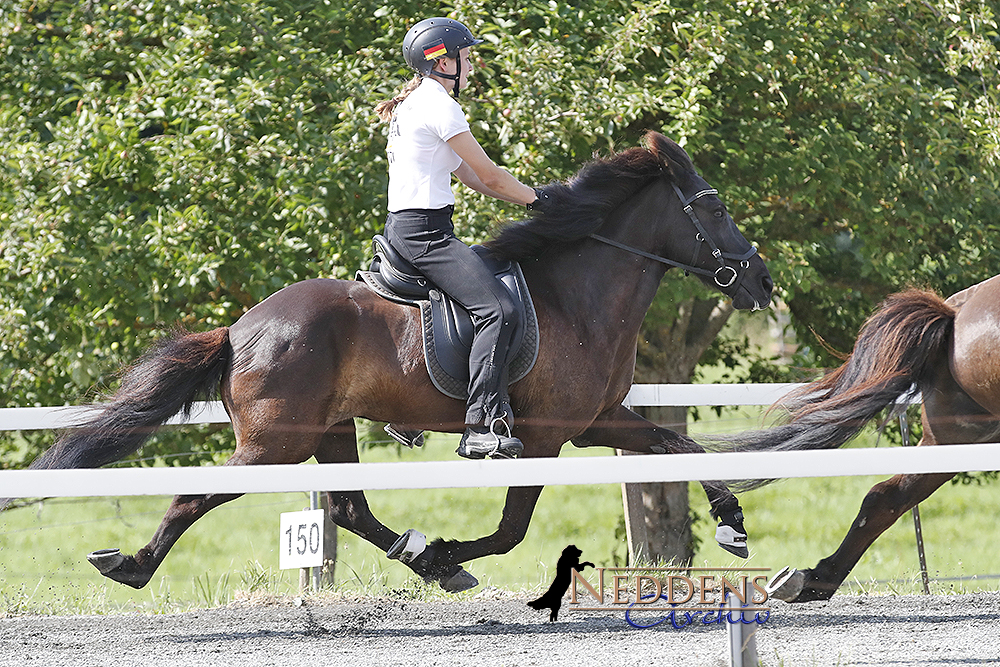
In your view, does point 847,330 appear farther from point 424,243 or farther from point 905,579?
point 424,243

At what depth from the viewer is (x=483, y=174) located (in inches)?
168

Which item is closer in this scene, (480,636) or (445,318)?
(445,318)

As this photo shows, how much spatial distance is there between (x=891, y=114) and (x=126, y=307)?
16.0 feet

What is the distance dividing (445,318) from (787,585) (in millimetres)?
1888

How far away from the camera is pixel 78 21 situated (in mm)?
7023

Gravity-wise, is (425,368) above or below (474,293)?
Answer: below

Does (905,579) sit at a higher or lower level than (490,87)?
lower

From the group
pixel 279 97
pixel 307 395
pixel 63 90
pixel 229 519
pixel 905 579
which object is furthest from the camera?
pixel 229 519

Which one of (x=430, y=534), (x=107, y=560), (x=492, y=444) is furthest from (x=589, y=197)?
(x=430, y=534)

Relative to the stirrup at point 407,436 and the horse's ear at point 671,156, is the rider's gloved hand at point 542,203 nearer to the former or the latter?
the horse's ear at point 671,156

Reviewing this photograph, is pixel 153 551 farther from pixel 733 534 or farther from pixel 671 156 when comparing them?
pixel 671 156

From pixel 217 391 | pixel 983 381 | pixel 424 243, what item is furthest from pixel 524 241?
pixel 983 381

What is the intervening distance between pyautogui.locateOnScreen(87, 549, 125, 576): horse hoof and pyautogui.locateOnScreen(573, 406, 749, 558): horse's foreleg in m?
1.94

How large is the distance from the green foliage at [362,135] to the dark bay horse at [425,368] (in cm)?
135
